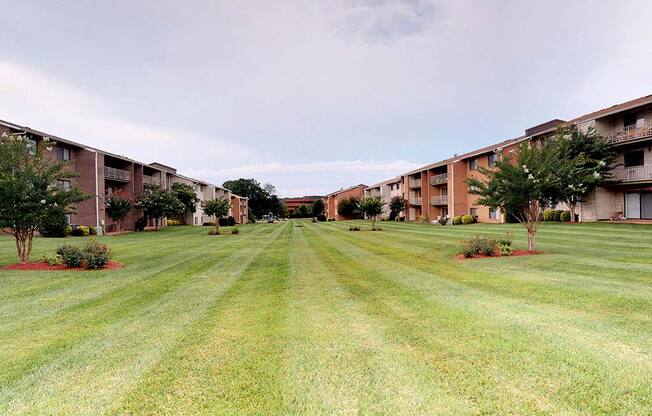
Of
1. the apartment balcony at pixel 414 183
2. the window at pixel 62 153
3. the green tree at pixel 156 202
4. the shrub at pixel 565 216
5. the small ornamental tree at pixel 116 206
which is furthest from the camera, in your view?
the apartment balcony at pixel 414 183

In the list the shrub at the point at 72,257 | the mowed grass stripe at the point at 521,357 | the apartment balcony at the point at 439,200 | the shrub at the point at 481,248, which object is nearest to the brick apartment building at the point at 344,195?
the apartment balcony at the point at 439,200

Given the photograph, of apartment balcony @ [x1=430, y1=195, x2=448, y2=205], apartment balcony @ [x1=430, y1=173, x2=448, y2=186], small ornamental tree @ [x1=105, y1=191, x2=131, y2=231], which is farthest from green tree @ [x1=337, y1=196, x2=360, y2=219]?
small ornamental tree @ [x1=105, y1=191, x2=131, y2=231]

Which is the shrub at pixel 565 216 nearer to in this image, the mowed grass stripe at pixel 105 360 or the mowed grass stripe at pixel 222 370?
the mowed grass stripe at pixel 222 370

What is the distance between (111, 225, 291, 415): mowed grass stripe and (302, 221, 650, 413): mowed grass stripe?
2.07 metres

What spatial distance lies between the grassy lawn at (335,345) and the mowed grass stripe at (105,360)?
0.03 metres

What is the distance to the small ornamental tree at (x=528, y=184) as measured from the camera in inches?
551

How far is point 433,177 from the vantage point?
176ft

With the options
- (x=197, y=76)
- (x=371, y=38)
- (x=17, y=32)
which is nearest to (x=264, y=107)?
(x=197, y=76)

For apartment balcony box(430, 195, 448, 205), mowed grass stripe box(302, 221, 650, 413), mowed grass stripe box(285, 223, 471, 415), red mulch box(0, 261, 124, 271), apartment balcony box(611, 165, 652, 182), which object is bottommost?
mowed grass stripe box(285, 223, 471, 415)

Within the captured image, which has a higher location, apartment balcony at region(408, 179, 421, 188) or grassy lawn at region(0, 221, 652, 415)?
apartment balcony at region(408, 179, 421, 188)

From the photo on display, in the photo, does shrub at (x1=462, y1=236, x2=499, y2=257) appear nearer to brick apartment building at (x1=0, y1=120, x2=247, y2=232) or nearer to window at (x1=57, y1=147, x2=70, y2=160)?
brick apartment building at (x1=0, y1=120, x2=247, y2=232)

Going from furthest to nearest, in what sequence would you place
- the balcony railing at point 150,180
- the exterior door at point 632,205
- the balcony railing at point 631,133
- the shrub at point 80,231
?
the balcony railing at point 150,180 < the shrub at point 80,231 < the exterior door at point 632,205 < the balcony railing at point 631,133

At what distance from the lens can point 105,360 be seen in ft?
15.2

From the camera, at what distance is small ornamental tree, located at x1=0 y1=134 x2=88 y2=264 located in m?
12.4
